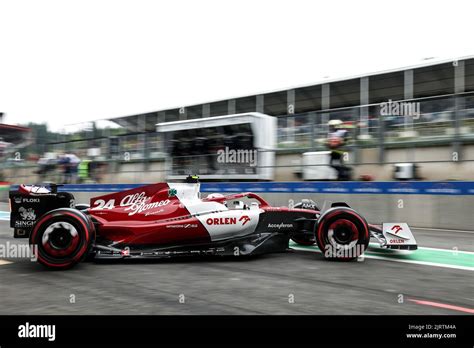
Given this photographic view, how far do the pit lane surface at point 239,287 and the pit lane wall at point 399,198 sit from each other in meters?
3.53

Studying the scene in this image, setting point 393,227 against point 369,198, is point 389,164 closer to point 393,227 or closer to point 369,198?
point 369,198

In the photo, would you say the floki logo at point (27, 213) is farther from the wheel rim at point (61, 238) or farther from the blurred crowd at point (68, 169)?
the blurred crowd at point (68, 169)

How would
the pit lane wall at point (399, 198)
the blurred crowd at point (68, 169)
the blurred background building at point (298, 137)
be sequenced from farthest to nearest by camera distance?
the blurred crowd at point (68, 169), the blurred background building at point (298, 137), the pit lane wall at point (399, 198)

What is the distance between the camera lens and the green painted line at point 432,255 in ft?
19.3

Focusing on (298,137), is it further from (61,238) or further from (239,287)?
(239,287)

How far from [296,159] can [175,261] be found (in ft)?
25.6

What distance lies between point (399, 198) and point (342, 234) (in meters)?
5.17

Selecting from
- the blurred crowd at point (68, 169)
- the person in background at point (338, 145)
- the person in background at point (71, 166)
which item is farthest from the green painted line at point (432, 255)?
the person in background at point (71, 166)

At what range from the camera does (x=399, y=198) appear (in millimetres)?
10352

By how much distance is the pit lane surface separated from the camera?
12.3 ft

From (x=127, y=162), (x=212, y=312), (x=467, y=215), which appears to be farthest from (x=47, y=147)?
(x=212, y=312)

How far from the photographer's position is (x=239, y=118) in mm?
15586
